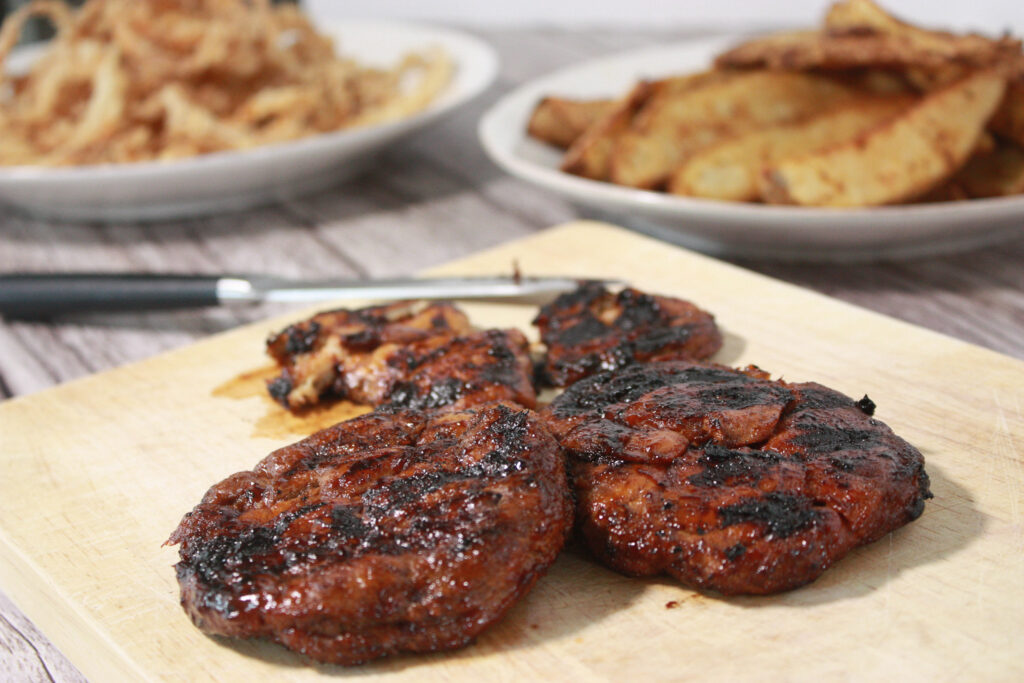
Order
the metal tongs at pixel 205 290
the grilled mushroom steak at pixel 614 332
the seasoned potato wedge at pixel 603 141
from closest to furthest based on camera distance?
1. the grilled mushroom steak at pixel 614 332
2. the metal tongs at pixel 205 290
3. the seasoned potato wedge at pixel 603 141

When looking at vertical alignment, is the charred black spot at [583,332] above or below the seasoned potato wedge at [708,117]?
below

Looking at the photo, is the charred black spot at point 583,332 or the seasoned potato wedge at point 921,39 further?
the seasoned potato wedge at point 921,39

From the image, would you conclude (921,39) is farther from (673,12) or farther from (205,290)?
(673,12)

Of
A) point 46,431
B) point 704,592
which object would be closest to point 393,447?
point 704,592

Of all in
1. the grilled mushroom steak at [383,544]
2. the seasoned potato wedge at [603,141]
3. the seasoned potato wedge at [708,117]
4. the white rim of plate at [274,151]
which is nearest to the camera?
the grilled mushroom steak at [383,544]

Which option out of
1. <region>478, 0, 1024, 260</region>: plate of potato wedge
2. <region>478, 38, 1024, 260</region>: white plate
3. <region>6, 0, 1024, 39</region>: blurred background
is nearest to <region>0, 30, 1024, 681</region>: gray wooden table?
<region>478, 38, 1024, 260</region>: white plate

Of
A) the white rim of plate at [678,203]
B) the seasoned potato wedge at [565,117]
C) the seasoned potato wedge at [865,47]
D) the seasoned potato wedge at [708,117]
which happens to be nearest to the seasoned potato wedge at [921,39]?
the seasoned potato wedge at [865,47]

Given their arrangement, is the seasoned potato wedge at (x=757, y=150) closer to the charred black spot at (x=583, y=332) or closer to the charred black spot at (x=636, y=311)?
the charred black spot at (x=636, y=311)
